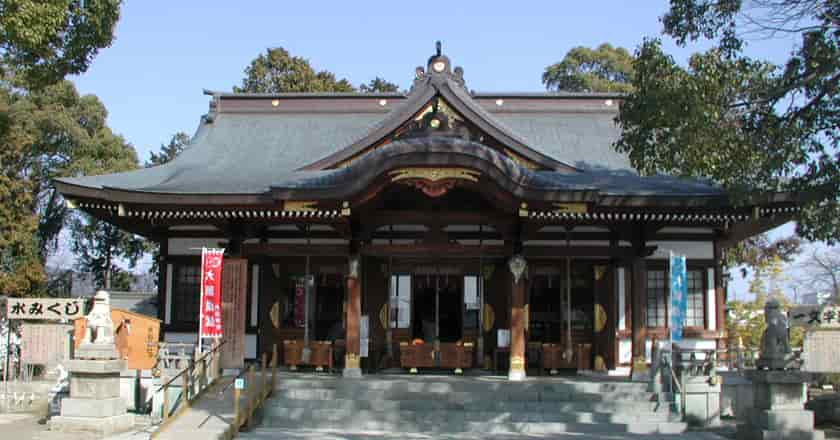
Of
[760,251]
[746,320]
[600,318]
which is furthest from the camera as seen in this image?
[760,251]

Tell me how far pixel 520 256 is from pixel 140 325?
740cm

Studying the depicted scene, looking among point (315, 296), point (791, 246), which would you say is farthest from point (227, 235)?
point (791, 246)

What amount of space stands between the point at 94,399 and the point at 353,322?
497 centimetres

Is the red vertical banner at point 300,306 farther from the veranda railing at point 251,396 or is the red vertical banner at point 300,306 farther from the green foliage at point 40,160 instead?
the green foliage at point 40,160

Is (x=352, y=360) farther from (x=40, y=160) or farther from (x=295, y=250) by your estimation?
(x=40, y=160)

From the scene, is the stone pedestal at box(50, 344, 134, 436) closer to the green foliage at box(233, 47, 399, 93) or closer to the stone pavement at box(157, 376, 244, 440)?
the stone pavement at box(157, 376, 244, 440)

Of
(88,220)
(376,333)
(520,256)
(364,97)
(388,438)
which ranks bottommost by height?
(388,438)

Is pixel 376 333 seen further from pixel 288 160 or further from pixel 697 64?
pixel 697 64

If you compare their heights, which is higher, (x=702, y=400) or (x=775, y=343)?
(x=775, y=343)

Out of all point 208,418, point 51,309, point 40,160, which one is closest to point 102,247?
point 40,160

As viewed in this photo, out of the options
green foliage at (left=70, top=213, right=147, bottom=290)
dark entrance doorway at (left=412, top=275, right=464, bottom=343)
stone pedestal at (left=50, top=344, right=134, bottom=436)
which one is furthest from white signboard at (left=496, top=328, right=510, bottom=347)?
green foliage at (left=70, top=213, right=147, bottom=290)

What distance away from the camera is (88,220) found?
32.3m

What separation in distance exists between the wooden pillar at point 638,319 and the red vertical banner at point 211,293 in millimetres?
8015

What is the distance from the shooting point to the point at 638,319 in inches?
612
